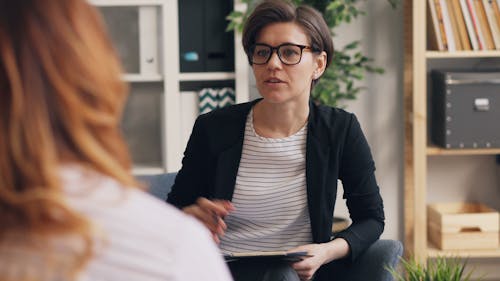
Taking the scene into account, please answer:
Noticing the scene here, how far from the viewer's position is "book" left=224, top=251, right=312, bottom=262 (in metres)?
1.85

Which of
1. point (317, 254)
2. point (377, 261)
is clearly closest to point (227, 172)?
point (317, 254)

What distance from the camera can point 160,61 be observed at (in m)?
3.36

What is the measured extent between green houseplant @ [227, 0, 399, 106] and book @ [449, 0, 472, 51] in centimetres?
25

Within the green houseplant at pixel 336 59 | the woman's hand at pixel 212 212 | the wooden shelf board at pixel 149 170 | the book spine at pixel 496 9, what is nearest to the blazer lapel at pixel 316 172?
the woman's hand at pixel 212 212

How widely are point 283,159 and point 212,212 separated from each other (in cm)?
28

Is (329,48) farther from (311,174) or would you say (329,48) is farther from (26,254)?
(26,254)

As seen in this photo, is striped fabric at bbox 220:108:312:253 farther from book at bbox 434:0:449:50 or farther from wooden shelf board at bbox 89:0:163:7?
book at bbox 434:0:449:50

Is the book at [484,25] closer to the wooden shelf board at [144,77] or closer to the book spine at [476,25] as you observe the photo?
the book spine at [476,25]

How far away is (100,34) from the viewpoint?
2.44ft

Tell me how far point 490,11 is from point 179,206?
5.99 feet

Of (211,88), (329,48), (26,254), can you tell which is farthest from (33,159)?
(211,88)

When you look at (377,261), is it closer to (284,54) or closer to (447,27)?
(284,54)

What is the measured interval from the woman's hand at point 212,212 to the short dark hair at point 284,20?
454mm

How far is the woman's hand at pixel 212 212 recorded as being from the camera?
1.96m
